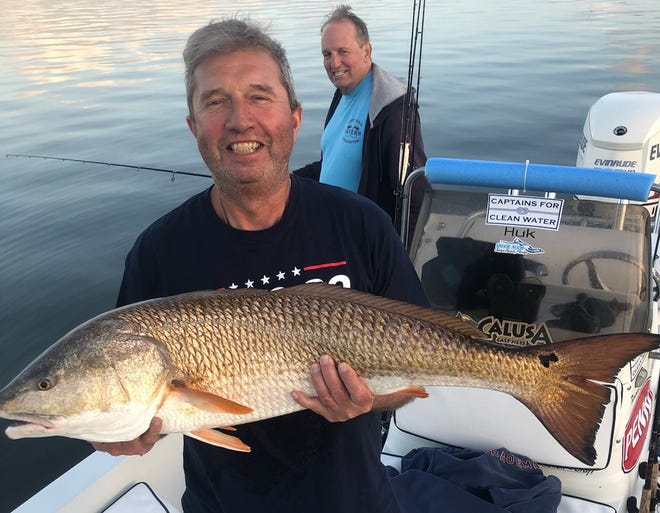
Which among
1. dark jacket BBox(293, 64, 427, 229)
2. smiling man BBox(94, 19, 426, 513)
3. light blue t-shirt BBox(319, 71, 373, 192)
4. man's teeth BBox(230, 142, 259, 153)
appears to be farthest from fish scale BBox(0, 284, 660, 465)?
light blue t-shirt BBox(319, 71, 373, 192)

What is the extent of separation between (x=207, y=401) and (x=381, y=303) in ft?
2.15

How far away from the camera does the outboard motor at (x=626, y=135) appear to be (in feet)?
→ 15.7

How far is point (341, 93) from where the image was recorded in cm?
489

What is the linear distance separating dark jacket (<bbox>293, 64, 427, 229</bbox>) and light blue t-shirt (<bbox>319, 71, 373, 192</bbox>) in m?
0.10

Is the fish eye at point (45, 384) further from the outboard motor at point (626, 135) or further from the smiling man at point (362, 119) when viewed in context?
the outboard motor at point (626, 135)

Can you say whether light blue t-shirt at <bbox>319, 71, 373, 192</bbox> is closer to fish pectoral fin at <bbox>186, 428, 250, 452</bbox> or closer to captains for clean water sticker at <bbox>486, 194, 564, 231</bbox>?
captains for clean water sticker at <bbox>486, 194, 564, 231</bbox>

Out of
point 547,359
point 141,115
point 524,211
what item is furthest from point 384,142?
point 141,115

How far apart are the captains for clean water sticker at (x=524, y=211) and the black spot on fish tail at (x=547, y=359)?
106cm

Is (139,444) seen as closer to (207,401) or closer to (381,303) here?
(207,401)

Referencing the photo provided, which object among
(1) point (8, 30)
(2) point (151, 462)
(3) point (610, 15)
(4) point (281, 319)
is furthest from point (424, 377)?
(1) point (8, 30)

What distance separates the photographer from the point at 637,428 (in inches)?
117

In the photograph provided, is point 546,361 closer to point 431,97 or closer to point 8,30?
point 431,97

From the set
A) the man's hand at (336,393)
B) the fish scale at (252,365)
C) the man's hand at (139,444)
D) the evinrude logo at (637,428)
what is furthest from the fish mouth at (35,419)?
the evinrude logo at (637,428)

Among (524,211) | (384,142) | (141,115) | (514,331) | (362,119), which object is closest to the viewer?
(524,211)
